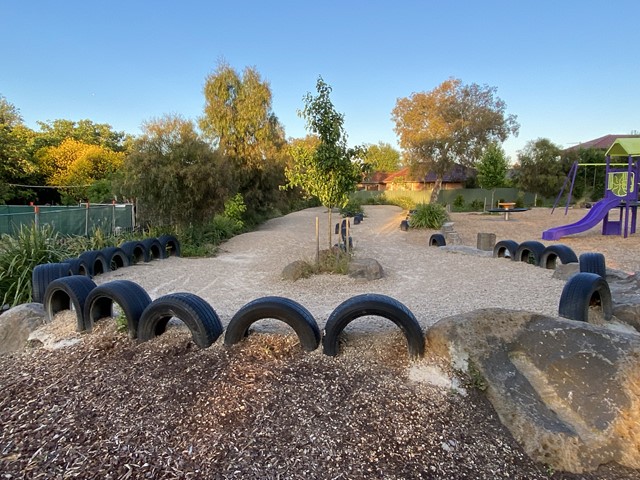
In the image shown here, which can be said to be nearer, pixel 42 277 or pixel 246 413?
pixel 246 413

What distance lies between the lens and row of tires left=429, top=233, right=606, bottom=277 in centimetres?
620

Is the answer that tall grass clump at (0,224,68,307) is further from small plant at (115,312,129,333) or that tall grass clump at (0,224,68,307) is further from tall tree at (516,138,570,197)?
tall tree at (516,138,570,197)

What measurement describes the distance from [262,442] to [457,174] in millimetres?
Result: 43373

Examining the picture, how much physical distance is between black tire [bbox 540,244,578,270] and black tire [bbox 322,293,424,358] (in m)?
5.83

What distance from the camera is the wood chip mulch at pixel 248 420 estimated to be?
2.33 metres

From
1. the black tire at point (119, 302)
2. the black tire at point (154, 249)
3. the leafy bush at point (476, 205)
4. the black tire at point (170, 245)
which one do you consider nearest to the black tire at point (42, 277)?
the black tire at point (119, 302)

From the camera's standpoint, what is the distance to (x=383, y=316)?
336 centimetres

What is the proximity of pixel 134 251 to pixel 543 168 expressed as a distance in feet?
114

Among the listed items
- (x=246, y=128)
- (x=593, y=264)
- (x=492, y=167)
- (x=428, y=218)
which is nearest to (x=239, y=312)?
(x=593, y=264)

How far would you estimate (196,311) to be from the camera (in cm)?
354

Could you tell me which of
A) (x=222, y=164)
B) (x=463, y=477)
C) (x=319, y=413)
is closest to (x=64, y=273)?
(x=319, y=413)

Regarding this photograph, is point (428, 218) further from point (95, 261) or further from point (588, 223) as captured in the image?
point (95, 261)

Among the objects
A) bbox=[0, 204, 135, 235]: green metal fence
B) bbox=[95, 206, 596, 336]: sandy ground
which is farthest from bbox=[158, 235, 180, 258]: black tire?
bbox=[0, 204, 135, 235]: green metal fence

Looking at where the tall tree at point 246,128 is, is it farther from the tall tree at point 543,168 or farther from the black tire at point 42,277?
the tall tree at point 543,168
